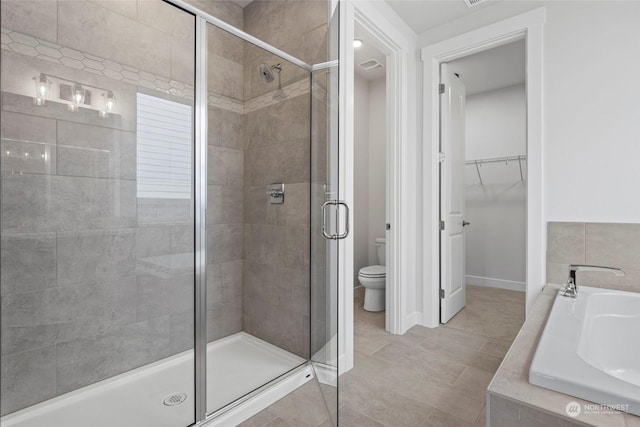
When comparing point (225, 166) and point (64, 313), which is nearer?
point (64, 313)

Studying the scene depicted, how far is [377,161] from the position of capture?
4.13 meters

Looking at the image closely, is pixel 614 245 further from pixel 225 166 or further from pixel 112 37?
pixel 112 37

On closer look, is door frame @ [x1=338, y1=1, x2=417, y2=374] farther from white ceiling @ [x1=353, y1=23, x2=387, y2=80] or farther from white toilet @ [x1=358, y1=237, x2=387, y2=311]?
white toilet @ [x1=358, y1=237, x2=387, y2=311]

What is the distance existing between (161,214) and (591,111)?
2.71m

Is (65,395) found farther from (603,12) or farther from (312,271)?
(603,12)

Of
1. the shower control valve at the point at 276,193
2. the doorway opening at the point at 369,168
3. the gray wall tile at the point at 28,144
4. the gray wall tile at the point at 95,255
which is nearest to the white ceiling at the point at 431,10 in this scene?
the doorway opening at the point at 369,168

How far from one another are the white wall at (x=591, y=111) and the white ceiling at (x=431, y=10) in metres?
0.44

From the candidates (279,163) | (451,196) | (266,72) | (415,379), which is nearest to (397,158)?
(451,196)

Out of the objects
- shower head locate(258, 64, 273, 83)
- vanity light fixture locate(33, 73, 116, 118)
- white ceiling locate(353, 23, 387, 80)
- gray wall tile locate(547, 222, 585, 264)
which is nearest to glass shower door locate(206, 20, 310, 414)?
shower head locate(258, 64, 273, 83)

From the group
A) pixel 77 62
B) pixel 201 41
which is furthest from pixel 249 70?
pixel 77 62

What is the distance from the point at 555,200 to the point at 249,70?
2187 millimetres

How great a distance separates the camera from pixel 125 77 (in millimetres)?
1748

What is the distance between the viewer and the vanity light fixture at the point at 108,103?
1.68 metres

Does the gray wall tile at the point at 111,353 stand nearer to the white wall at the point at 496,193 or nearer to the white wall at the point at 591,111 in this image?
the white wall at the point at 591,111
